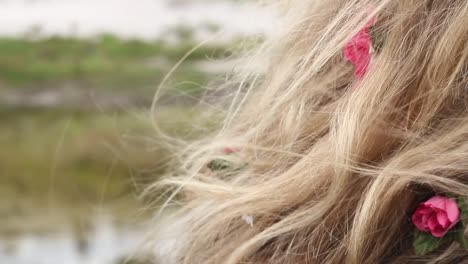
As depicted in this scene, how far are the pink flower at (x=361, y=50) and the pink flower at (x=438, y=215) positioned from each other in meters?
0.13

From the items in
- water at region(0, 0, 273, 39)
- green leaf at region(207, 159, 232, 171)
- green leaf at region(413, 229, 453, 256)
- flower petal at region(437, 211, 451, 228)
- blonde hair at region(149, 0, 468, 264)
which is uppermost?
water at region(0, 0, 273, 39)

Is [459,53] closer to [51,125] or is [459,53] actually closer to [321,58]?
[321,58]

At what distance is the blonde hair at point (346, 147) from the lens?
0.61 meters

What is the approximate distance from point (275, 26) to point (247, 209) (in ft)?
0.76

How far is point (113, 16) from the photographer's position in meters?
4.62

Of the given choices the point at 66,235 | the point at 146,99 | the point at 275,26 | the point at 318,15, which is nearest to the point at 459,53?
the point at 318,15

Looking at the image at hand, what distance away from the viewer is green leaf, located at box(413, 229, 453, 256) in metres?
0.58

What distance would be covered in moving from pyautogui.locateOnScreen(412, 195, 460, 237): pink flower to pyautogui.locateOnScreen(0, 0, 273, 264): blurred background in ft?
2.87

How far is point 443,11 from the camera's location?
63 centimetres

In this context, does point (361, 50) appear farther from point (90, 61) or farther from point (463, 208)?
point (90, 61)

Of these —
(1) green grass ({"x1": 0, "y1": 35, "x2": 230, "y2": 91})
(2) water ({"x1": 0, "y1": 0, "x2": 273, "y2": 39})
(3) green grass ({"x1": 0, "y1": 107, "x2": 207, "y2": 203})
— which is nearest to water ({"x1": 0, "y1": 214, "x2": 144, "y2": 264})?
(3) green grass ({"x1": 0, "y1": 107, "x2": 207, "y2": 203})

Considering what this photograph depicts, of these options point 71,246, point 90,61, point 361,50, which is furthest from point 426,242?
point 90,61

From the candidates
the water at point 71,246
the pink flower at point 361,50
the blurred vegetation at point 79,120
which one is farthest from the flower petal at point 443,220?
the water at point 71,246

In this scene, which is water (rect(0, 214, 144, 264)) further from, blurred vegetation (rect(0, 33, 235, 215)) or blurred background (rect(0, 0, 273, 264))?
blurred vegetation (rect(0, 33, 235, 215))
